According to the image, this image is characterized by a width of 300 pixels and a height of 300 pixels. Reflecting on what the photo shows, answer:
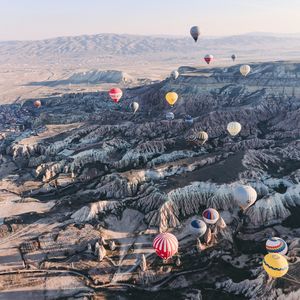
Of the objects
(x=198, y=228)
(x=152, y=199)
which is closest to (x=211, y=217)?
(x=198, y=228)

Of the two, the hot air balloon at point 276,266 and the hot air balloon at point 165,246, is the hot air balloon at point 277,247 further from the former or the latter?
the hot air balloon at point 165,246

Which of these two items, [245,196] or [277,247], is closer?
[277,247]

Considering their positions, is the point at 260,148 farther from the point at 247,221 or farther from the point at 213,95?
the point at 213,95

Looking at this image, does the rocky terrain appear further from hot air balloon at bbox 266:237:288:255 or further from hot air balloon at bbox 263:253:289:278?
hot air balloon at bbox 263:253:289:278

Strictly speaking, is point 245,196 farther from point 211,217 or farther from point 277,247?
point 277,247

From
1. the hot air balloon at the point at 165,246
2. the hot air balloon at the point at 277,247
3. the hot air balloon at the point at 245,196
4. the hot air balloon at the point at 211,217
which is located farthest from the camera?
the hot air balloon at the point at 245,196

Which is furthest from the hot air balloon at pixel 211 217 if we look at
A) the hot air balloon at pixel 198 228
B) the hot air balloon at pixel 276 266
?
the hot air balloon at pixel 276 266
